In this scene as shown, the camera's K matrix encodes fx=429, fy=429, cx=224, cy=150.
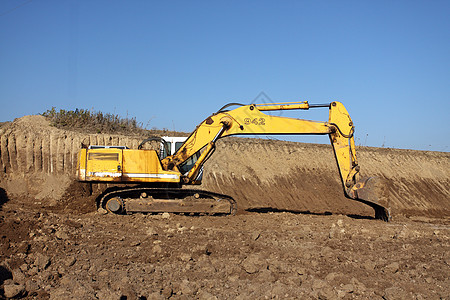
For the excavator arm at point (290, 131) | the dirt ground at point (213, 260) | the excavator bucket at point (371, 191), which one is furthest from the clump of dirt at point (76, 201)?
the excavator bucket at point (371, 191)

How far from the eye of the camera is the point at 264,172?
69.1 feet

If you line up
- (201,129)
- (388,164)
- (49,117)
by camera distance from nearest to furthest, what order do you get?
(201,129)
(49,117)
(388,164)

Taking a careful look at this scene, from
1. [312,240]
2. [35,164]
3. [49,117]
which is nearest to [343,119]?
[312,240]


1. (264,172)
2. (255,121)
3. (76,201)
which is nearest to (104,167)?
(76,201)

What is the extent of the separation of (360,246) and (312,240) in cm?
92

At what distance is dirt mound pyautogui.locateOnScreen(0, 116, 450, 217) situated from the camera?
48.7 feet

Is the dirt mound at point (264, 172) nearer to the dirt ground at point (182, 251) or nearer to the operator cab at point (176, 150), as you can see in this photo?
the dirt ground at point (182, 251)

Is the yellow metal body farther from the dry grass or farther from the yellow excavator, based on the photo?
the dry grass

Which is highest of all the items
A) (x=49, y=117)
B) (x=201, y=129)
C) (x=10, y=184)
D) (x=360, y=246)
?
(x=49, y=117)

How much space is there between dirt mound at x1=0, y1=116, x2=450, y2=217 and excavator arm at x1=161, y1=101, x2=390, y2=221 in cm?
383

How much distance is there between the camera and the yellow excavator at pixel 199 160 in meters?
10.4

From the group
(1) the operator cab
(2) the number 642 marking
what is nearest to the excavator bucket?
(2) the number 642 marking

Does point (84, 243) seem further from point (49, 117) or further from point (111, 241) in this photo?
point (49, 117)

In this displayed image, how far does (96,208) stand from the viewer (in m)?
11.1
